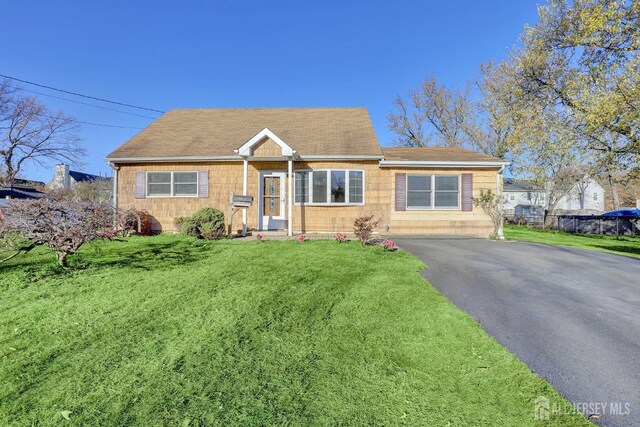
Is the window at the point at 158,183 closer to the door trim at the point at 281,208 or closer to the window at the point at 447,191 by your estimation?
the door trim at the point at 281,208

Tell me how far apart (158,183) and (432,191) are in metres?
11.3

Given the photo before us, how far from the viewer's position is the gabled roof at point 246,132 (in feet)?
39.6

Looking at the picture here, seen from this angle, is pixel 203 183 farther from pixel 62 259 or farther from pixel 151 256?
pixel 62 259

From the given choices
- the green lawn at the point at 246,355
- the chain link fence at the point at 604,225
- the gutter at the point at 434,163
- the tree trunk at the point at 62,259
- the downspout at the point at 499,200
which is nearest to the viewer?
the green lawn at the point at 246,355

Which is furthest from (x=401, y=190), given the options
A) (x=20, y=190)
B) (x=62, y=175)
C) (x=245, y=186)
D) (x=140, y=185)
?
(x=62, y=175)

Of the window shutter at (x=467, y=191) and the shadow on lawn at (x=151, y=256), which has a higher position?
the window shutter at (x=467, y=191)

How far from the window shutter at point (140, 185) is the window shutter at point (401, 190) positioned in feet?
34.2

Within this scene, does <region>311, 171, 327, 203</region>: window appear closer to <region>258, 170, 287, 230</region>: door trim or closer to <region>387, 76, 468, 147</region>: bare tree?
<region>258, 170, 287, 230</region>: door trim

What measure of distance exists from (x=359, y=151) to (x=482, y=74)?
865 inches

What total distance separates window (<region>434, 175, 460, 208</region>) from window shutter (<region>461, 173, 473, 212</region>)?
0.22 metres

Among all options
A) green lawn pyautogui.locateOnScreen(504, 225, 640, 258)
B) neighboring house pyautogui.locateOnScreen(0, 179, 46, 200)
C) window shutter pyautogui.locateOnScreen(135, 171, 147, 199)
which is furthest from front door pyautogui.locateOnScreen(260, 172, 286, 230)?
neighboring house pyautogui.locateOnScreen(0, 179, 46, 200)

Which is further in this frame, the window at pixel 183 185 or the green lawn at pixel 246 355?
the window at pixel 183 185

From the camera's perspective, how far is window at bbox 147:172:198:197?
40.2ft

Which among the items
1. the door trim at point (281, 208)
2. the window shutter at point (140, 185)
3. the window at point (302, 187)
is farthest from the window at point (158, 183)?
the window at point (302, 187)
